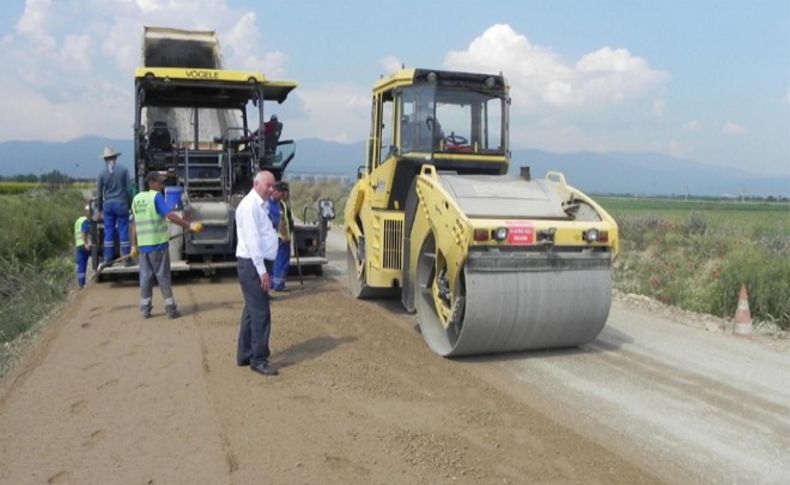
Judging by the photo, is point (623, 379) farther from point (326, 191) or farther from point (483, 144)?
point (326, 191)

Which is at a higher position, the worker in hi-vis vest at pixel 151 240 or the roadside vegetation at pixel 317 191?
the roadside vegetation at pixel 317 191

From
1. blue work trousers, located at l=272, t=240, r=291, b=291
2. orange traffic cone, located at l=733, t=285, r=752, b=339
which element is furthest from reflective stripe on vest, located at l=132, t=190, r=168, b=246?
orange traffic cone, located at l=733, t=285, r=752, b=339

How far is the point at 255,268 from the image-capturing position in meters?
5.74

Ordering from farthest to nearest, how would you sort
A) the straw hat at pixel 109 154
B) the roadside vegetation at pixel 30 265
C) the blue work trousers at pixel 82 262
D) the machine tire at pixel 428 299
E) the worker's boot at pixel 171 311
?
the blue work trousers at pixel 82 262, the roadside vegetation at pixel 30 265, the straw hat at pixel 109 154, the worker's boot at pixel 171 311, the machine tire at pixel 428 299

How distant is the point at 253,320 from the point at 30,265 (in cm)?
960

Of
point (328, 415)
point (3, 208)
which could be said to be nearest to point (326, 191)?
point (3, 208)

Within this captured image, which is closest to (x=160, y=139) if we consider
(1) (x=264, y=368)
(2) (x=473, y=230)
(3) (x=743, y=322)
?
(1) (x=264, y=368)

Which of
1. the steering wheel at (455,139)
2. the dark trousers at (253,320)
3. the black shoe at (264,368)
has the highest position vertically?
the steering wheel at (455,139)

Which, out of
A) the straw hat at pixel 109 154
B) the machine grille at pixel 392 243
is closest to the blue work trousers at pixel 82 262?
the straw hat at pixel 109 154

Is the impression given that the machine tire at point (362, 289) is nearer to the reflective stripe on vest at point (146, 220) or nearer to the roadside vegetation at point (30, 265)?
the reflective stripe on vest at point (146, 220)

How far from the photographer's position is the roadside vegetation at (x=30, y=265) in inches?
394

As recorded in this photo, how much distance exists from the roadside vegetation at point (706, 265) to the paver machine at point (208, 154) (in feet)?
17.1

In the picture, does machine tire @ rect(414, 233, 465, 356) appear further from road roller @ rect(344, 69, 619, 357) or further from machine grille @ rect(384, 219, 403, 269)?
machine grille @ rect(384, 219, 403, 269)

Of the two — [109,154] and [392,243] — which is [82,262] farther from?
[392,243]
